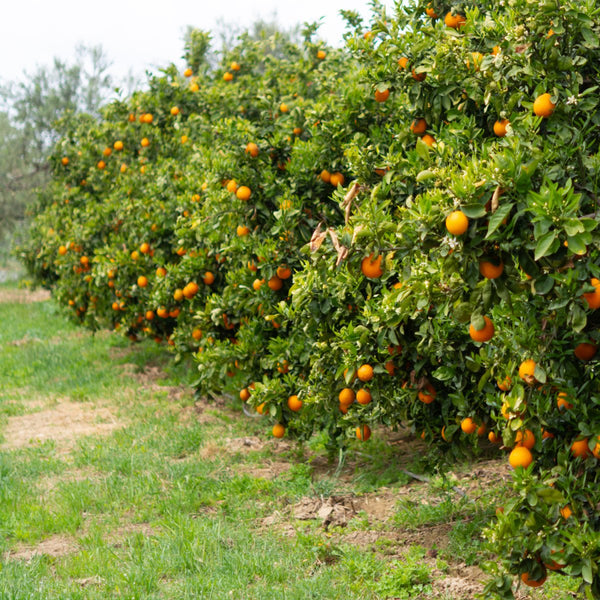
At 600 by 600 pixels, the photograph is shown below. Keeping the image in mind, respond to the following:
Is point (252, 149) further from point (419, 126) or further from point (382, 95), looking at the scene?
point (419, 126)

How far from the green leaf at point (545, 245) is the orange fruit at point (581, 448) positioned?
2.53 ft

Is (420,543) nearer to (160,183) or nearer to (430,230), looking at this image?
(430,230)

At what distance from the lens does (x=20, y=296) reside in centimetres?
1834

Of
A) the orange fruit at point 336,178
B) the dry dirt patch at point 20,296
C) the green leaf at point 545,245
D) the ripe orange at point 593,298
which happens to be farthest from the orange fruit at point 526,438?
the dry dirt patch at point 20,296

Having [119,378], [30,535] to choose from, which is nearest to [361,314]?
A: [30,535]

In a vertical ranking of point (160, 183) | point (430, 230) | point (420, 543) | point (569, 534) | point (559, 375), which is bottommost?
point (420, 543)

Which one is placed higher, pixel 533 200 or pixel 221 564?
pixel 533 200

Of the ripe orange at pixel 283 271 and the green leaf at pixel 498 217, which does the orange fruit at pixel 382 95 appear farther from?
the green leaf at pixel 498 217

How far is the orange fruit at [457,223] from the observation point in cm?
219

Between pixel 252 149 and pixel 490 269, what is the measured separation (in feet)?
9.92

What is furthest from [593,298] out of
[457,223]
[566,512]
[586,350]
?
[566,512]

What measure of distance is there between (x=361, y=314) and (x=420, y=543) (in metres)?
1.25

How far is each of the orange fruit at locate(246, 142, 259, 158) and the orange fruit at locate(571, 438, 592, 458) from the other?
319 centimetres

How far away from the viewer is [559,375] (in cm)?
250
